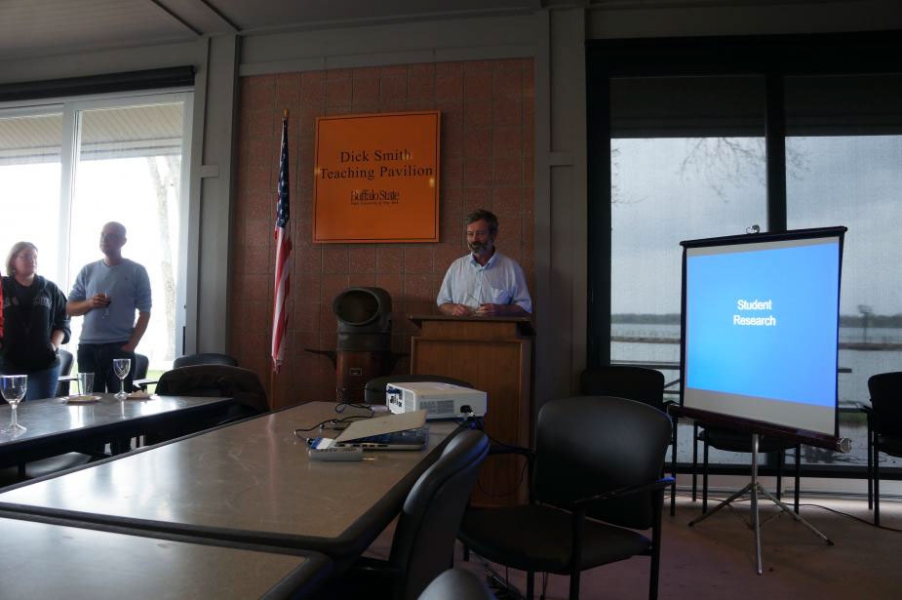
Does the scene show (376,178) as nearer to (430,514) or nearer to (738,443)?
(738,443)

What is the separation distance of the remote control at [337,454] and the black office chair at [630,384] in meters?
2.41

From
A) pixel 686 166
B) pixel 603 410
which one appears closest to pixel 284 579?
pixel 603 410

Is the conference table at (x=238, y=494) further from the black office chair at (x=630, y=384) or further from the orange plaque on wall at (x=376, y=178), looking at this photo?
the orange plaque on wall at (x=376, y=178)

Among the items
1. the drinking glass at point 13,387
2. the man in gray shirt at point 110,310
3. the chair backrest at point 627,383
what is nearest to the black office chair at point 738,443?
the chair backrest at point 627,383

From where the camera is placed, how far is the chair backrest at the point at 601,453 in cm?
176

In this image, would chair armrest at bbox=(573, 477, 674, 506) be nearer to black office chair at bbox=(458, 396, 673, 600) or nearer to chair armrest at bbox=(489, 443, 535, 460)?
black office chair at bbox=(458, 396, 673, 600)

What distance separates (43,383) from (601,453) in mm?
3536

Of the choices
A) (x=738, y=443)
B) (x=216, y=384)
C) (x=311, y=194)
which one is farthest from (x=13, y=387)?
(x=738, y=443)

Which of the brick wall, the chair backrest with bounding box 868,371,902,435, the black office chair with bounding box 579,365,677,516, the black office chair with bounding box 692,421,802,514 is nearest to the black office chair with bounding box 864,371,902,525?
the chair backrest with bounding box 868,371,902,435

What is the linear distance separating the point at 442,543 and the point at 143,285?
3513 millimetres

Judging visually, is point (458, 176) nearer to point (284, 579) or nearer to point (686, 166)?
point (686, 166)

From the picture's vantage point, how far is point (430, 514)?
99cm

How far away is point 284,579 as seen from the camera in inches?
29.0

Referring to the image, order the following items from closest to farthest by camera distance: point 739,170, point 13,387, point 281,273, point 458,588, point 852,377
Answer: point 458,588 < point 13,387 < point 852,377 < point 739,170 < point 281,273
